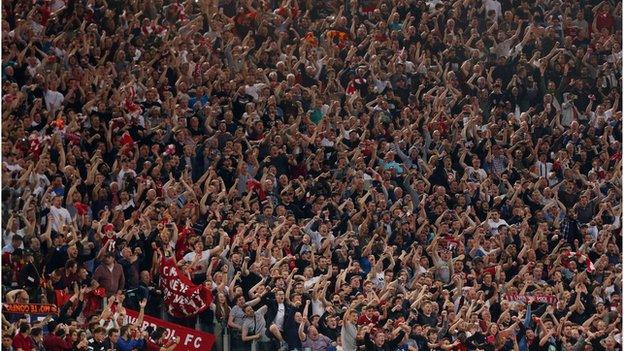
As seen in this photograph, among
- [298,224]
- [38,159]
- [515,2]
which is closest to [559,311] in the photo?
[298,224]

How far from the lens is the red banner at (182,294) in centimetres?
1483

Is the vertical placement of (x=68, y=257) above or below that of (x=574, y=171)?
above

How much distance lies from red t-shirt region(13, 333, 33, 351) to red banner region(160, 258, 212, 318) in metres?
1.61

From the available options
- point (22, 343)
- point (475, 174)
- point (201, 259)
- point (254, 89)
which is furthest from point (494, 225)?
point (22, 343)

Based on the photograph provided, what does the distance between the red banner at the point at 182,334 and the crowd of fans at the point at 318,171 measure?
10 centimetres

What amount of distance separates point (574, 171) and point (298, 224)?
154 inches

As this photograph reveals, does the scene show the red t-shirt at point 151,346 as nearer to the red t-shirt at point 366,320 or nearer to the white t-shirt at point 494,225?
the red t-shirt at point 366,320

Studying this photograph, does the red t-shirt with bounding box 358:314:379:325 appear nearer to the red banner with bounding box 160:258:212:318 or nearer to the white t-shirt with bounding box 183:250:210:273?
the red banner with bounding box 160:258:212:318

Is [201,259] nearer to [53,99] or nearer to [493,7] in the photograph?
[53,99]

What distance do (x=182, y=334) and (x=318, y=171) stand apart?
303 centimetres

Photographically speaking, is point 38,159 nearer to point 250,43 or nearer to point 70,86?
point 70,86

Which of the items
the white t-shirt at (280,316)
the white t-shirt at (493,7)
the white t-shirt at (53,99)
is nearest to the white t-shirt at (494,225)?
the white t-shirt at (280,316)

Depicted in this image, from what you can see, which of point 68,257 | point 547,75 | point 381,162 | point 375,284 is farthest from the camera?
point 547,75

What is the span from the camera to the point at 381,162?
55.9 feet
